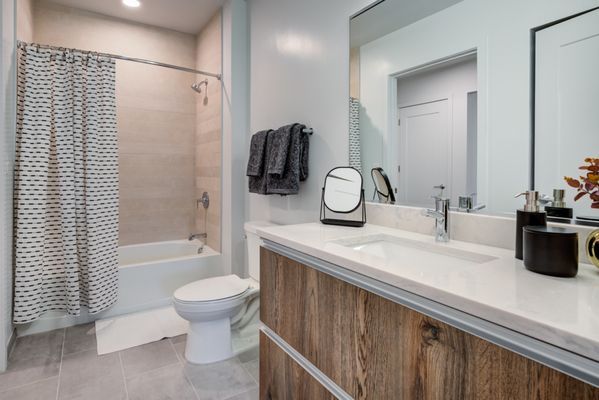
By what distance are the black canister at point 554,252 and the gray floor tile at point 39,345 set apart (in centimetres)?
248

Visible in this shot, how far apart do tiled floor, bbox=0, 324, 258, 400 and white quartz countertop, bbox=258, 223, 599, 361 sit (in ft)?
3.81

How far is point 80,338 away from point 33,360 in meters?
0.29

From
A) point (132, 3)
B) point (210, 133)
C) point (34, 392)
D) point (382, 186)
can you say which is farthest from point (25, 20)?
point (382, 186)

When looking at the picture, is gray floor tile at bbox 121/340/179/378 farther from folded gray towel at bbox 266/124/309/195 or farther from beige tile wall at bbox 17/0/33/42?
beige tile wall at bbox 17/0/33/42

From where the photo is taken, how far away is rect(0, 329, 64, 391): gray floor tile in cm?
176

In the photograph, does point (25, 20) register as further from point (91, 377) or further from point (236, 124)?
point (91, 377)

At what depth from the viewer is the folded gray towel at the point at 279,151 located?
202 cm

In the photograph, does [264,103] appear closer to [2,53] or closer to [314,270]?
[2,53]

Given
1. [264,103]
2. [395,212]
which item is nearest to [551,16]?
[395,212]

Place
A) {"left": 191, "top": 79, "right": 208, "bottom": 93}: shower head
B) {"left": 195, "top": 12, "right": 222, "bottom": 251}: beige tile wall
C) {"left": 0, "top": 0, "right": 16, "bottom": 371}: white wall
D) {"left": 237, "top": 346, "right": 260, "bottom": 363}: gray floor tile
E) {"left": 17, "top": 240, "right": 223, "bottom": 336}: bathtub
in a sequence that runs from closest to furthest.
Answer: {"left": 0, "top": 0, "right": 16, "bottom": 371}: white wall, {"left": 237, "top": 346, "right": 260, "bottom": 363}: gray floor tile, {"left": 17, "top": 240, "right": 223, "bottom": 336}: bathtub, {"left": 195, "top": 12, "right": 222, "bottom": 251}: beige tile wall, {"left": 191, "top": 79, "right": 208, "bottom": 93}: shower head

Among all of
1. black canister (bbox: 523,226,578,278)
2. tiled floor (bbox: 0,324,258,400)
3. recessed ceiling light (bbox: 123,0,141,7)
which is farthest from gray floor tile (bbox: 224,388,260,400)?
recessed ceiling light (bbox: 123,0,141,7)

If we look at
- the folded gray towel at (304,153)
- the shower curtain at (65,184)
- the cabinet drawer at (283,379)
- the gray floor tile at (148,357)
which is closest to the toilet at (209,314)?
the gray floor tile at (148,357)

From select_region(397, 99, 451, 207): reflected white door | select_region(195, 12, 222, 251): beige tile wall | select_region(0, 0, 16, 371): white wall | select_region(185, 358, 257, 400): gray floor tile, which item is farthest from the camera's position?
select_region(195, 12, 222, 251): beige tile wall

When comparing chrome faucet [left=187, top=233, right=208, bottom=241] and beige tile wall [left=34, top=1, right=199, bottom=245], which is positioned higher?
beige tile wall [left=34, top=1, right=199, bottom=245]
